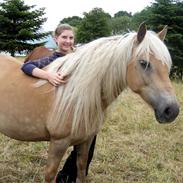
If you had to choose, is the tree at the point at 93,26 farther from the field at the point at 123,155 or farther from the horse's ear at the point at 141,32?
the horse's ear at the point at 141,32

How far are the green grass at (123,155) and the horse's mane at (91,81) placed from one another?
248 mm

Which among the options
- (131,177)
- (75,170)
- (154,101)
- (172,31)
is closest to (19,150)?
(75,170)

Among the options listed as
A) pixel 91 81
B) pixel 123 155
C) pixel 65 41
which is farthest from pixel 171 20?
pixel 91 81

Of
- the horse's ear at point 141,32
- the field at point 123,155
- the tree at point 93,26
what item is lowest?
the field at point 123,155

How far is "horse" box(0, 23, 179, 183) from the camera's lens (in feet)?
8.72

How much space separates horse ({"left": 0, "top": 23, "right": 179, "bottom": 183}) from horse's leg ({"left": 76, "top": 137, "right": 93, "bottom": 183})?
1.3 inches

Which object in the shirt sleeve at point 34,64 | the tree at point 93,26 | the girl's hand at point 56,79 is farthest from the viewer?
the tree at point 93,26

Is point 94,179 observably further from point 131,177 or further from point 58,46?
point 58,46

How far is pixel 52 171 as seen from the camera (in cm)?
303

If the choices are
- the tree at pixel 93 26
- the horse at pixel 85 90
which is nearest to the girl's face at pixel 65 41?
the horse at pixel 85 90

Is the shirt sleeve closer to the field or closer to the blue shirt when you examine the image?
the blue shirt

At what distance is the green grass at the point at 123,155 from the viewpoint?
3.91 metres

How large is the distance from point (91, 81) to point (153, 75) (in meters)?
0.53

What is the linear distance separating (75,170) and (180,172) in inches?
46.8
